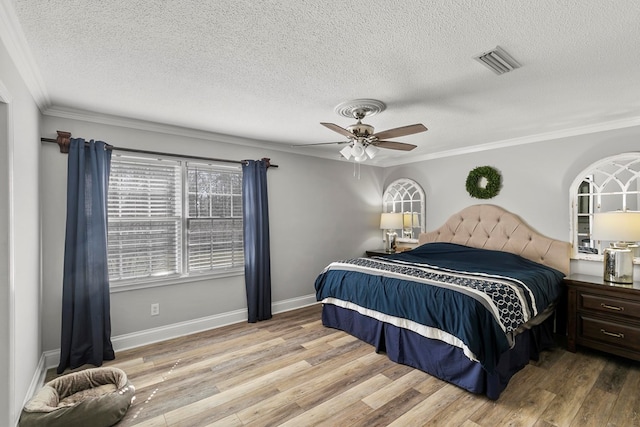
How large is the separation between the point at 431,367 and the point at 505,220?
7.80 ft

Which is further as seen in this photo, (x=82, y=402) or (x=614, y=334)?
(x=614, y=334)

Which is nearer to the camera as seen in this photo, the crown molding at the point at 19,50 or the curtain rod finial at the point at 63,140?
the crown molding at the point at 19,50

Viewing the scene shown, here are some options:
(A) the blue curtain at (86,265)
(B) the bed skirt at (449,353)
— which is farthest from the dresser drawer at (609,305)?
(A) the blue curtain at (86,265)

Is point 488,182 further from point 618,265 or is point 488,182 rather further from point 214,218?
point 214,218

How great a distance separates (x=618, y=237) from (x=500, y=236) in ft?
4.23

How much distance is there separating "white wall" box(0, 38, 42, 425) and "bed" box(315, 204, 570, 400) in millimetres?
2636

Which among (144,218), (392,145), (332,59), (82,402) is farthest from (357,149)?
(82,402)

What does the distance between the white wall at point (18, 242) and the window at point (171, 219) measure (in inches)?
26.5

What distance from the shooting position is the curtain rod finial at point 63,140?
9.20 ft

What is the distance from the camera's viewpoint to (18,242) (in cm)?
195

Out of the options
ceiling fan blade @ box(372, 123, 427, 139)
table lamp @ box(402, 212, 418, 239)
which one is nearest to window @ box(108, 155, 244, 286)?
ceiling fan blade @ box(372, 123, 427, 139)

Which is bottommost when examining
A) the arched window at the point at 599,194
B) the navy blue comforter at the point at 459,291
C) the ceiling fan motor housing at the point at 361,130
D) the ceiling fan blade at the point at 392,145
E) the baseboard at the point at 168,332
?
the baseboard at the point at 168,332

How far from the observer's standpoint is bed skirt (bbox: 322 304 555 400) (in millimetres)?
2316

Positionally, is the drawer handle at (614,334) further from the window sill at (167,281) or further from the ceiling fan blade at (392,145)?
the window sill at (167,281)
